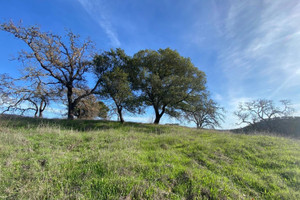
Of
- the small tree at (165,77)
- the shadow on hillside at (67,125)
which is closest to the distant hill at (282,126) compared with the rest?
the small tree at (165,77)

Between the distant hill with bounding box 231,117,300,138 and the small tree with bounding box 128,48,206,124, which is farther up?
the small tree with bounding box 128,48,206,124

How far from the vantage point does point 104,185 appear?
286 centimetres

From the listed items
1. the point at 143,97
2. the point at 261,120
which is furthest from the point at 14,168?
the point at 261,120

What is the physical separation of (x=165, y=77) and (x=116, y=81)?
580 centimetres

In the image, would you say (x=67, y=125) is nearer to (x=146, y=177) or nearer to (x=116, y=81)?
(x=116, y=81)

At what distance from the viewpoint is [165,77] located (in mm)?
15047

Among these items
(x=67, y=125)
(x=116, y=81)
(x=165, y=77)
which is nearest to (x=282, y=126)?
(x=165, y=77)

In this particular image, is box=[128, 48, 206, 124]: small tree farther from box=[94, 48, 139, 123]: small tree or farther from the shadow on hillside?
the shadow on hillside

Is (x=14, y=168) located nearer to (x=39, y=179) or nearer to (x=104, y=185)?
(x=39, y=179)

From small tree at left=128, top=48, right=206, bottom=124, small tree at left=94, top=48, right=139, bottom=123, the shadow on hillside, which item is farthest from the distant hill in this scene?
small tree at left=94, top=48, right=139, bottom=123

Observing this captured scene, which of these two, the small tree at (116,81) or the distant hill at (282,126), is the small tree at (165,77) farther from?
the distant hill at (282,126)

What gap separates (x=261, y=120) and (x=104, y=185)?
37169 millimetres

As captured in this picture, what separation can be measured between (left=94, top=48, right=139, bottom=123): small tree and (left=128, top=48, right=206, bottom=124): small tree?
→ 1.65m

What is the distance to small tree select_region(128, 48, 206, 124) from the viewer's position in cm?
1386
